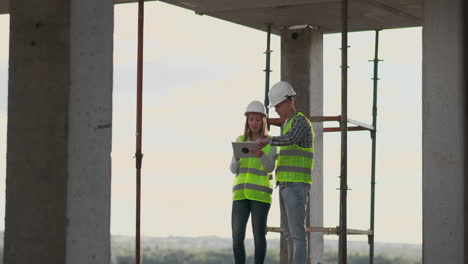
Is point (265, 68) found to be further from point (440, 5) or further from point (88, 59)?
point (88, 59)

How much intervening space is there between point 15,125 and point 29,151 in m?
0.24

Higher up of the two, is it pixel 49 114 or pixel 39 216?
pixel 49 114

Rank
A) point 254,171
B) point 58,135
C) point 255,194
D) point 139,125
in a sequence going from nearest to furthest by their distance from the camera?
point 58,135
point 255,194
point 254,171
point 139,125

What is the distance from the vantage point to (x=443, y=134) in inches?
432

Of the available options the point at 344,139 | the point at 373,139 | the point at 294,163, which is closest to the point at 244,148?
the point at 294,163

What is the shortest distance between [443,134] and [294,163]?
157 centimetres

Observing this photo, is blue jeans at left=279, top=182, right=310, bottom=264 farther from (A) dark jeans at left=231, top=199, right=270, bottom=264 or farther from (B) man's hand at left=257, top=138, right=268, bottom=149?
(B) man's hand at left=257, top=138, right=268, bottom=149

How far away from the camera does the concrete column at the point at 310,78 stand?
15.5 metres

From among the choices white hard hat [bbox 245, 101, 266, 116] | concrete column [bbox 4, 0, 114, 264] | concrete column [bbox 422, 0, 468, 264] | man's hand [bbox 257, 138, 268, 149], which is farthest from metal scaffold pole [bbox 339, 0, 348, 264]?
concrete column [bbox 4, 0, 114, 264]

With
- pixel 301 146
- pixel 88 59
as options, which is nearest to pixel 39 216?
pixel 88 59

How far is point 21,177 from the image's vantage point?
23.7 feet

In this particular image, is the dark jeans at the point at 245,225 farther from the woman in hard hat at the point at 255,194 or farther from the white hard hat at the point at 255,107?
the white hard hat at the point at 255,107

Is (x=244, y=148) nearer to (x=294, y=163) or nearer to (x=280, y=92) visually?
(x=294, y=163)

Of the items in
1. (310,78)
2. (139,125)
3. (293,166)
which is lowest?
(293,166)
